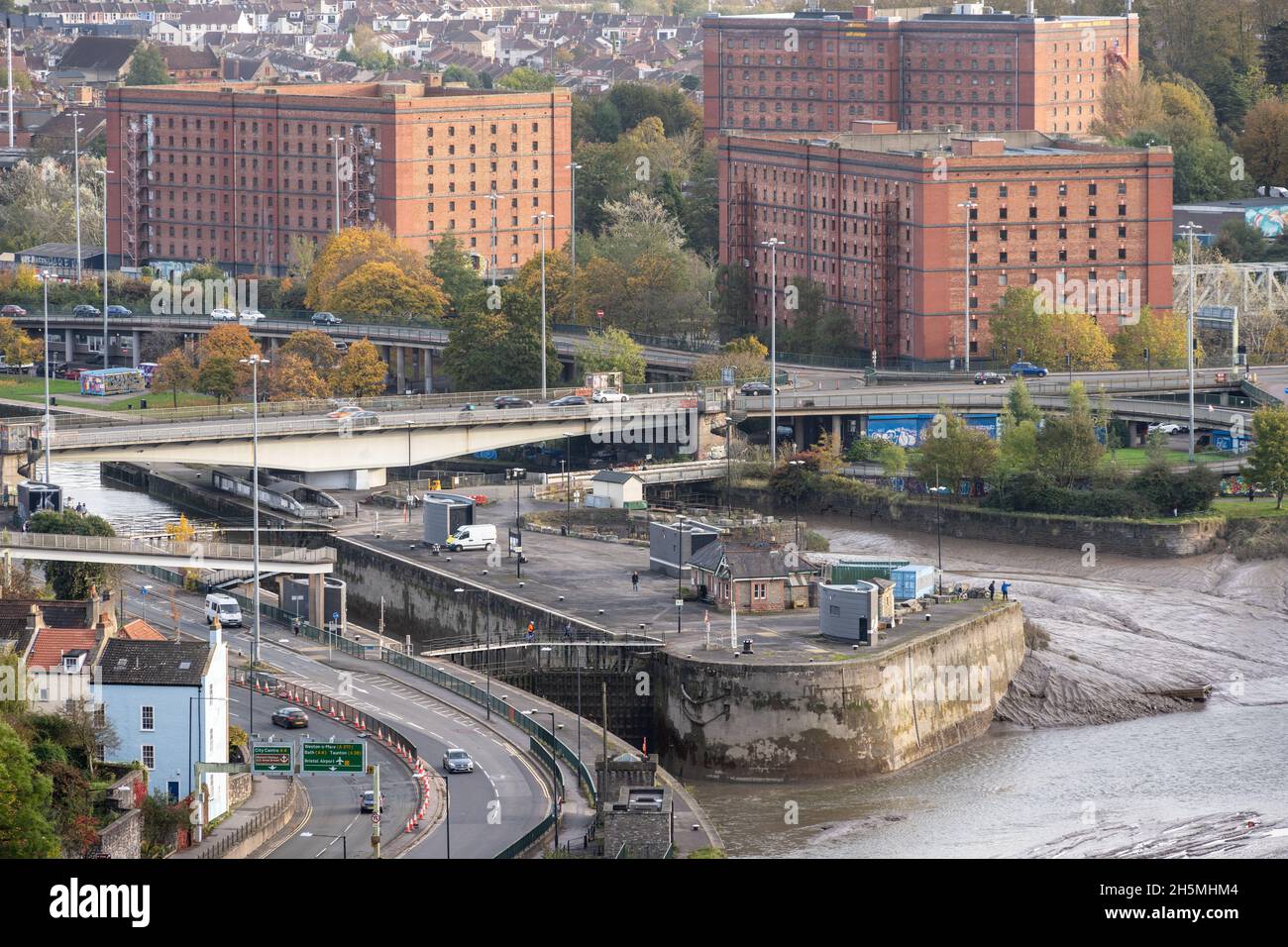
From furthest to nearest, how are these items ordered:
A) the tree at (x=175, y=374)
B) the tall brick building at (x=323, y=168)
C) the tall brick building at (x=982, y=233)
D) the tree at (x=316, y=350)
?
the tall brick building at (x=323, y=168) → the tree at (x=175, y=374) → the tall brick building at (x=982, y=233) → the tree at (x=316, y=350)

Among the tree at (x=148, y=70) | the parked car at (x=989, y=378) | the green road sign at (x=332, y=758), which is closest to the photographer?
the green road sign at (x=332, y=758)

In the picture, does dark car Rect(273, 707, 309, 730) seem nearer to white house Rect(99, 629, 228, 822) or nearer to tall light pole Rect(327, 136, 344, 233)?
white house Rect(99, 629, 228, 822)

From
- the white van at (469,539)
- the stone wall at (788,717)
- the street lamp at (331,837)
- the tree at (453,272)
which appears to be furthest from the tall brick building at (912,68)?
the street lamp at (331,837)

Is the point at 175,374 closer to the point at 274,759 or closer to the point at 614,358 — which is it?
the point at 614,358

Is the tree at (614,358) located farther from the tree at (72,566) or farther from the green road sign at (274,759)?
the green road sign at (274,759)

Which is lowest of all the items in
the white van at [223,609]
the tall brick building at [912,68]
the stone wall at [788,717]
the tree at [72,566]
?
the stone wall at [788,717]
